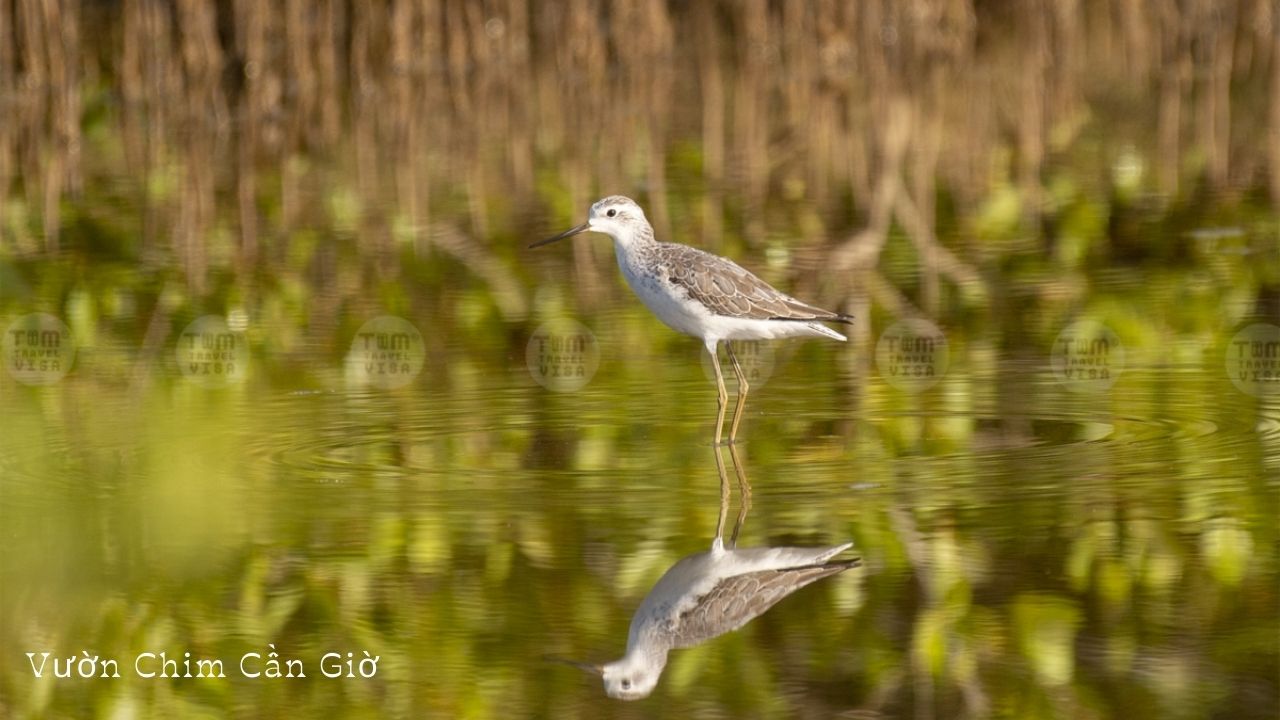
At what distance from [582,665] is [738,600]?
638 mm

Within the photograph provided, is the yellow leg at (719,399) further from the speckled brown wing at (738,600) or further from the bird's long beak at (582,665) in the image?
the bird's long beak at (582,665)

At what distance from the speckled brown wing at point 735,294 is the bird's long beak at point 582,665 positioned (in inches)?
122

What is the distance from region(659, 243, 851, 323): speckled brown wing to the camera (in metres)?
8.58

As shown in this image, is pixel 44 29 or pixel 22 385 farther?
pixel 44 29

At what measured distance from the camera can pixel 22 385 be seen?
373 inches

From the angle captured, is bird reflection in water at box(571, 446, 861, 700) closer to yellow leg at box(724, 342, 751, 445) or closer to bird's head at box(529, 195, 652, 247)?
yellow leg at box(724, 342, 751, 445)

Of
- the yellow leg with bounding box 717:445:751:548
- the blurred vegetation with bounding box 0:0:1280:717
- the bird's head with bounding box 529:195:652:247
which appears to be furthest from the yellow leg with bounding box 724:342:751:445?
the bird's head with bounding box 529:195:652:247

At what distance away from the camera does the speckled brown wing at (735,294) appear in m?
8.58

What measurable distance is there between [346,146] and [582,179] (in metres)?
3.54

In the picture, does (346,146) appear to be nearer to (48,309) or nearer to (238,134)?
(238,134)

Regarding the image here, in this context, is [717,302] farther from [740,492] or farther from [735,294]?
[740,492]

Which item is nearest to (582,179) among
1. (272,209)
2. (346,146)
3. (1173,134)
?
(272,209)

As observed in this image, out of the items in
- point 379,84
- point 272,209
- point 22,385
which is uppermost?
point 379,84

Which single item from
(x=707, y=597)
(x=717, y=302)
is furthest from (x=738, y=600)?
(x=717, y=302)
